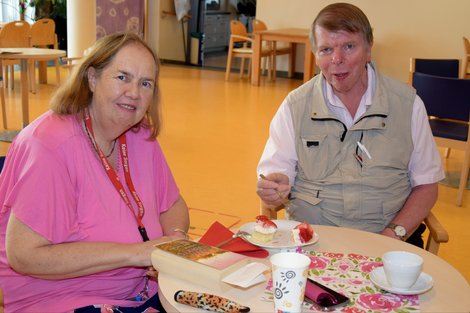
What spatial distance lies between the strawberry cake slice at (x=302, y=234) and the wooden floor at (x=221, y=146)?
197 centimetres

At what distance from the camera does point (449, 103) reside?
470cm

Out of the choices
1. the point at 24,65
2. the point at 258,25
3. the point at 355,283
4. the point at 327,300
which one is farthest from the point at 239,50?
the point at 327,300

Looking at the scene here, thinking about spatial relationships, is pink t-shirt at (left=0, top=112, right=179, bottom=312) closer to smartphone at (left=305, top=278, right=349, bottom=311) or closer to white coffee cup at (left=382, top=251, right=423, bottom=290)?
smartphone at (left=305, top=278, right=349, bottom=311)

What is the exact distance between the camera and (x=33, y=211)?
1.73 m

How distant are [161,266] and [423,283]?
0.68 metres

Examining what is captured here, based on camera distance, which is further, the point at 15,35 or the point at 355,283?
the point at 15,35

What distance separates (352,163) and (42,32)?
23.5 feet

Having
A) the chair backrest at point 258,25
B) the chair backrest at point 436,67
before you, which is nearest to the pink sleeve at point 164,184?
the chair backrest at point 436,67

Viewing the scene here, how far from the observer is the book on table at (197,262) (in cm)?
159

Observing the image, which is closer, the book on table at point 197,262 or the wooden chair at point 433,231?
the book on table at point 197,262

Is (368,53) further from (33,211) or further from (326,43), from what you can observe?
(33,211)

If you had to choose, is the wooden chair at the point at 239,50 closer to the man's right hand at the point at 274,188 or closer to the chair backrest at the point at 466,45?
the chair backrest at the point at 466,45

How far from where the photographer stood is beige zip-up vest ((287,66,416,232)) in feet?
7.81

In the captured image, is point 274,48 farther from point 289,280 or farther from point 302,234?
point 289,280
